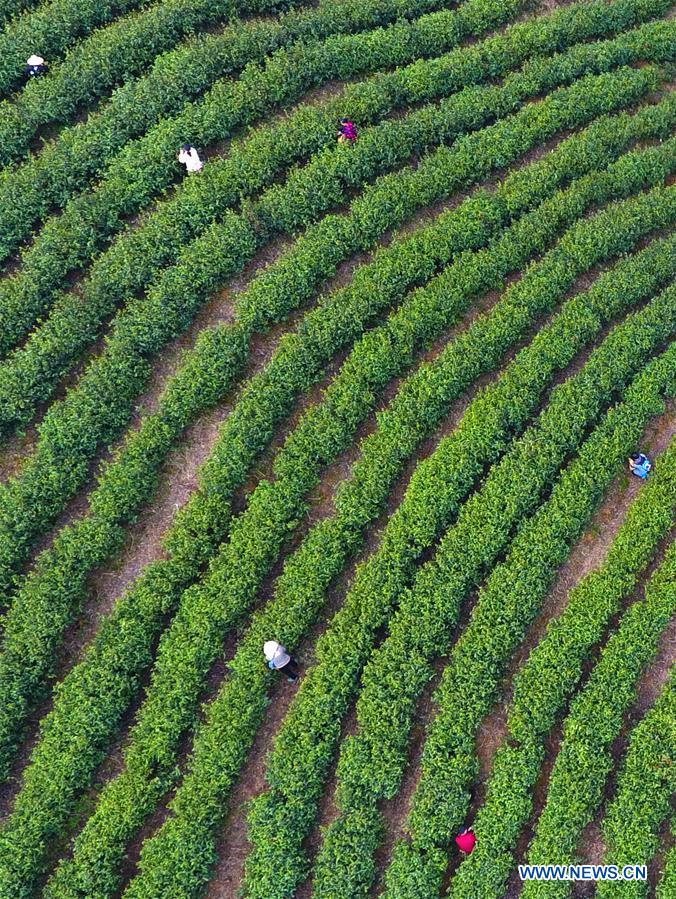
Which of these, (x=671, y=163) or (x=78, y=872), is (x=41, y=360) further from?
(x=671, y=163)

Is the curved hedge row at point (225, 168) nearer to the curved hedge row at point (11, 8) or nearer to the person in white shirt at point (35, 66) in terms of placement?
the person in white shirt at point (35, 66)

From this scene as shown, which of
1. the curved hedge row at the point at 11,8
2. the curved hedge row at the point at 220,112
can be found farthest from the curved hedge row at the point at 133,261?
the curved hedge row at the point at 11,8

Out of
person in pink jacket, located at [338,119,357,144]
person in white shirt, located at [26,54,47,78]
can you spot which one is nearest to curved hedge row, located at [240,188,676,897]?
person in pink jacket, located at [338,119,357,144]

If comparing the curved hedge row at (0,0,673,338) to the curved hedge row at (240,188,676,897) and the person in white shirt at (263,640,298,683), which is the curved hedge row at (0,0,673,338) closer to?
the curved hedge row at (240,188,676,897)

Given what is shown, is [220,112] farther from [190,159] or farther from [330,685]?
[330,685]

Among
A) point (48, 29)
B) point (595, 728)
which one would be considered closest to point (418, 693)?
point (595, 728)

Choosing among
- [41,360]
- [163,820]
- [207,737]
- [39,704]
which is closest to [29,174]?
[41,360]
